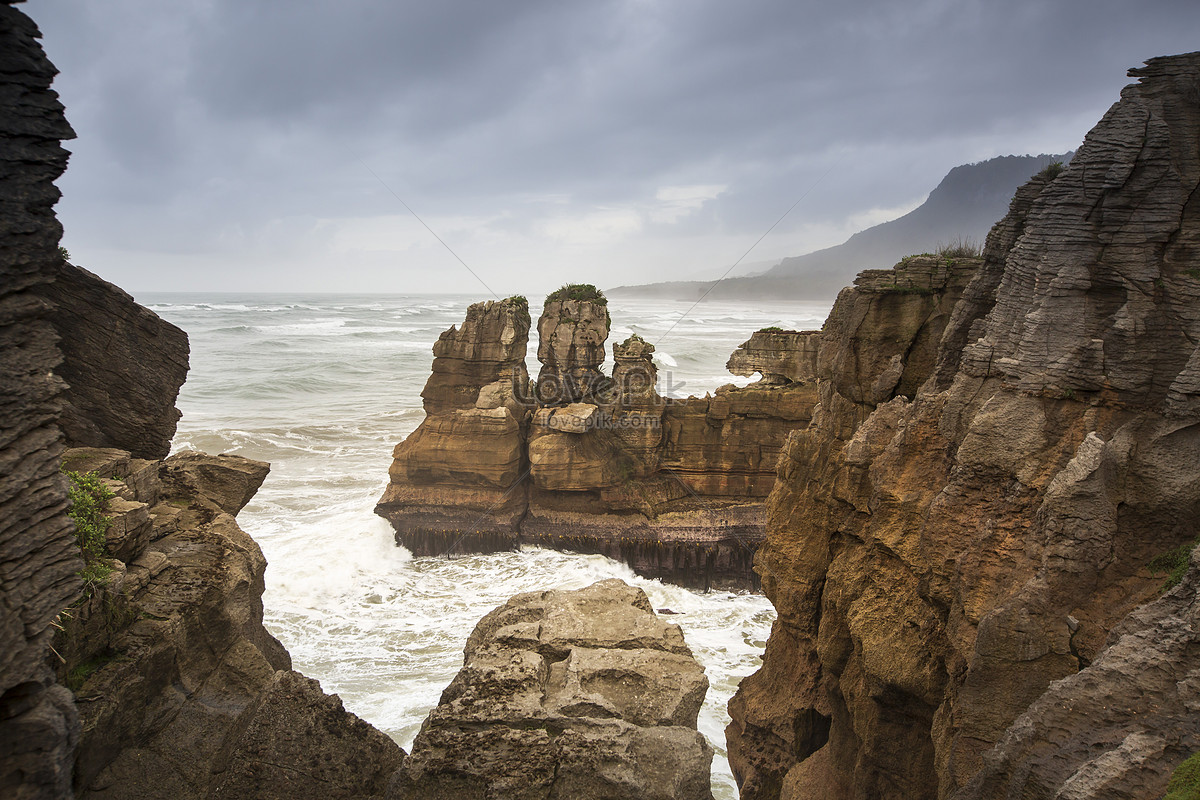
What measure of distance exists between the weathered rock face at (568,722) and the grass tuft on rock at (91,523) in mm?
3137

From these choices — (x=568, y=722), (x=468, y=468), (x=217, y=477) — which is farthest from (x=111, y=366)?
(x=468, y=468)

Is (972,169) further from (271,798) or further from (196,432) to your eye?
(271,798)

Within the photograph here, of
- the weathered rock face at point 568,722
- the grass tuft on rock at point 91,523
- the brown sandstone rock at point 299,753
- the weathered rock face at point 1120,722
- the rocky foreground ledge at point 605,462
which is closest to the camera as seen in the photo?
the weathered rock face at point 1120,722

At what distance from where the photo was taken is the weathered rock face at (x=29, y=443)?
171 inches

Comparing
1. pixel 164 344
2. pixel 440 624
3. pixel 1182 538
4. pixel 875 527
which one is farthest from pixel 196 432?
pixel 1182 538

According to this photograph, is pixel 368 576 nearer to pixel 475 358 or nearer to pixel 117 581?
pixel 475 358

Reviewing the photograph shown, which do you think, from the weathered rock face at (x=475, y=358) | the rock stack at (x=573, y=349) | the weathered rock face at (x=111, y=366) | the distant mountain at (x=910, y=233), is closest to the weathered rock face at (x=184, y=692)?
the weathered rock face at (x=111, y=366)

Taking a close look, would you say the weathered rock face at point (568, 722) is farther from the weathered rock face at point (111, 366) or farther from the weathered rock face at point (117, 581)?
the weathered rock face at point (111, 366)

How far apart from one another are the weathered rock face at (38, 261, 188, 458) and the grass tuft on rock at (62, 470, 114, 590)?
147 cm

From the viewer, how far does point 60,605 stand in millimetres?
4828

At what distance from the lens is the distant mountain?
138750mm

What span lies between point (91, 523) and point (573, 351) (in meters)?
17.1

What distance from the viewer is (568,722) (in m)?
5.97

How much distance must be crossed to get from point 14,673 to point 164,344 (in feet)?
15.2
